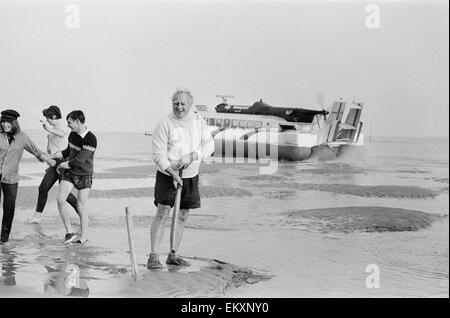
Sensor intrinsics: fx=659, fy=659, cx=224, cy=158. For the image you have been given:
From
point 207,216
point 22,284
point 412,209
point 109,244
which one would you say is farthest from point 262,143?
point 22,284

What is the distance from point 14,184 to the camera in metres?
6.69

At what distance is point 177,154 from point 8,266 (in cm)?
175

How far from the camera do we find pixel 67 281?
515 cm

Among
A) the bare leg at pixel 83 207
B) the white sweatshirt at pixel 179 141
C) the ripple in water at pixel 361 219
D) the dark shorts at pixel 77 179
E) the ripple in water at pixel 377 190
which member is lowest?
the ripple in water at pixel 377 190

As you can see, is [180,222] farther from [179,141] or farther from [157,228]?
[179,141]

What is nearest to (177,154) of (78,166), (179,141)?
(179,141)

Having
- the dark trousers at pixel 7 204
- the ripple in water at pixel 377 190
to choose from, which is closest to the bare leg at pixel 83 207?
the dark trousers at pixel 7 204

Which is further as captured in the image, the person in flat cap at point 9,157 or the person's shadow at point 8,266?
the person in flat cap at point 9,157

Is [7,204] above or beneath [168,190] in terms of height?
beneath

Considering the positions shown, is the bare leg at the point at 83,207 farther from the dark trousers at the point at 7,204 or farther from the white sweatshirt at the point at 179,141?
the white sweatshirt at the point at 179,141

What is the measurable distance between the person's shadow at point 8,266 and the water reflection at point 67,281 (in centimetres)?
→ 28

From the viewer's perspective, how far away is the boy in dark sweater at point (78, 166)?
6660 mm

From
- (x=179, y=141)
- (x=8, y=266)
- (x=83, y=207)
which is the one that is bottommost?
(x=8, y=266)
